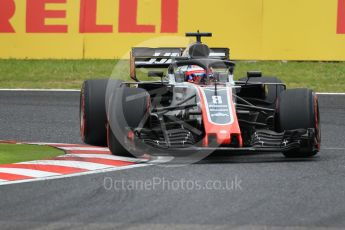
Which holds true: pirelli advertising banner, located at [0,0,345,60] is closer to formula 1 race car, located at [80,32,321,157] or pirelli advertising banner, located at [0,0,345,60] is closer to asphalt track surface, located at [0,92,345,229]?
formula 1 race car, located at [80,32,321,157]

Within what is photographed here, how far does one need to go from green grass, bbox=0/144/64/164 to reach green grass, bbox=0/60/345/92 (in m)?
7.24

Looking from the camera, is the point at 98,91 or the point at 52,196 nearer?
the point at 52,196

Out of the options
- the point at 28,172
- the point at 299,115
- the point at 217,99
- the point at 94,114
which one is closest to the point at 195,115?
the point at 217,99

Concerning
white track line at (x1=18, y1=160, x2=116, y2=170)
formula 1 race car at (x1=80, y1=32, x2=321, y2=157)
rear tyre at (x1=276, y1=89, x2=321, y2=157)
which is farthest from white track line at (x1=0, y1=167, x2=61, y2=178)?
rear tyre at (x1=276, y1=89, x2=321, y2=157)

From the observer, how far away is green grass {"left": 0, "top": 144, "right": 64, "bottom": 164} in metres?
10.5

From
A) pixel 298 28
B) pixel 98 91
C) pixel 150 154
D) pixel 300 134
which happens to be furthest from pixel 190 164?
pixel 298 28

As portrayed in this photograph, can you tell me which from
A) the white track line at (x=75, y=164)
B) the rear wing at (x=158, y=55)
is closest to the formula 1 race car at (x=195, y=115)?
the white track line at (x=75, y=164)

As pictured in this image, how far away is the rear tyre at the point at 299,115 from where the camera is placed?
1063cm

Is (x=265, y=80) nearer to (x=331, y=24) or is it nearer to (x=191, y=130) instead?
(x=191, y=130)

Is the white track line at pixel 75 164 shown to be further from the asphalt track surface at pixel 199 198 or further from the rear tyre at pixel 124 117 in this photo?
the rear tyre at pixel 124 117

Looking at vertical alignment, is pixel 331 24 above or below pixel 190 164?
above

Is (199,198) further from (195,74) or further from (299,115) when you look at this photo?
(195,74)

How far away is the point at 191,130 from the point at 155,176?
1.39m

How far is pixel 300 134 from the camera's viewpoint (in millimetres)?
10430
